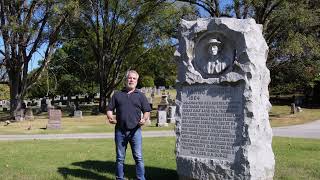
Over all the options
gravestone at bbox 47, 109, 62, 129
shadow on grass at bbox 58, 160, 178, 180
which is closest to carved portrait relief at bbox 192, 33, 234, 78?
shadow on grass at bbox 58, 160, 178, 180

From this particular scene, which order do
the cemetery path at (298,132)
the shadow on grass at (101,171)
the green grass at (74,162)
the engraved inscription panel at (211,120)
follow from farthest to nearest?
the cemetery path at (298,132)
the green grass at (74,162)
the shadow on grass at (101,171)
the engraved inscription panel at (211,120)

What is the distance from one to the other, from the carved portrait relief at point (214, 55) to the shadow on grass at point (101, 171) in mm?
2273

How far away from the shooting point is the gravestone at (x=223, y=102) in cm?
788

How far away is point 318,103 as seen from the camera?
153ft

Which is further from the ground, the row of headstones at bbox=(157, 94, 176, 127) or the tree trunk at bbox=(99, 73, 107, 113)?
the tree trunk at bbox=(99, 73, 107, 113)

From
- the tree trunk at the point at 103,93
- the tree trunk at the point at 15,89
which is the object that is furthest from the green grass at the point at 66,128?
the tree trunk at the point at 103,93

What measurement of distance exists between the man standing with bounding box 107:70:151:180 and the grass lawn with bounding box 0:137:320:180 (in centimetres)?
110

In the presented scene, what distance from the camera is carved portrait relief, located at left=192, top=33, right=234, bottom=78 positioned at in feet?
26.8

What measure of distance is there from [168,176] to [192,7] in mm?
26724

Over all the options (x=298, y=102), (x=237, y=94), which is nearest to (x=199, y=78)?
(x=237, y=94)

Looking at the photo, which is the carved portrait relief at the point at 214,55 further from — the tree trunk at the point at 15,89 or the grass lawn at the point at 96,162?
the tree trunk at the point at 15,89

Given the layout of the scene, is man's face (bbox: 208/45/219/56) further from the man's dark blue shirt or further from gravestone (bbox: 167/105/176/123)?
gravestone (bbox: 167/105/176/123)

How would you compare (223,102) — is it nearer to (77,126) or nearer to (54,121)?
(54,121)

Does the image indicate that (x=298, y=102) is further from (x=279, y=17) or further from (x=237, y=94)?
(x=237, y=94)
